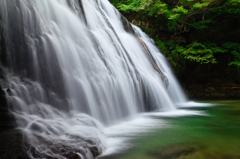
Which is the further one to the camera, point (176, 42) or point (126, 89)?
point (176, 42)

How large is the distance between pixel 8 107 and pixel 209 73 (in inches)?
534

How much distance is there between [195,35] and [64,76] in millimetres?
12856

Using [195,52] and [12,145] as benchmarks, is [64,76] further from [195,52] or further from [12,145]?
[195,52]

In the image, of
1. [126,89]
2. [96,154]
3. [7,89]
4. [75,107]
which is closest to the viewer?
[96,154]

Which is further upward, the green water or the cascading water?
the cascading water

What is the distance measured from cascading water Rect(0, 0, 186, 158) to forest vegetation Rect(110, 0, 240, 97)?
19.4ft

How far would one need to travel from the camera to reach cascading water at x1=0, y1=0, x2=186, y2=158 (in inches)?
93.7

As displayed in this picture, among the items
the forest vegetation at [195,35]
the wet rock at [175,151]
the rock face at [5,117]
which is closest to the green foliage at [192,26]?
the forest vegetation at [195,35]

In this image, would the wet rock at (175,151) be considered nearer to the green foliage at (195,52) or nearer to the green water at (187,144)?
the green water at (187,144)

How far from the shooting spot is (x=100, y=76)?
4430mm

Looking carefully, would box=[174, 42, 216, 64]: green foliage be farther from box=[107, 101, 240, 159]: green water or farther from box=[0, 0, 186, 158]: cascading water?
box=[107, 101, 240, 159]: green water

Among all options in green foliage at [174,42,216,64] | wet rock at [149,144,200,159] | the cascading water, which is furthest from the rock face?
green foliage at [174,42,216,64]

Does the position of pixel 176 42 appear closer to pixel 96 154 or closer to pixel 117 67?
pixel 117 67

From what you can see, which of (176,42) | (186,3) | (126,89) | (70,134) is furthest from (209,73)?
(70,134)
